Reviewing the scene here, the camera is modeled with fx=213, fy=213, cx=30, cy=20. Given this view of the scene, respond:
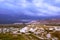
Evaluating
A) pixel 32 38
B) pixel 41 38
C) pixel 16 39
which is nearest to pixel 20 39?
pixel 16 39

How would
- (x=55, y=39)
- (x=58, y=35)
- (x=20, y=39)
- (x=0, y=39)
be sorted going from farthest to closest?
(x=58, y=35) → (x=55, y=39) → (x=20, y=39) → (x=0, y=39)

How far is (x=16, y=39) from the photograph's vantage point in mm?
14086

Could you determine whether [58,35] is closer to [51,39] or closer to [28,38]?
[51,39]

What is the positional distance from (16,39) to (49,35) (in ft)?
13.1

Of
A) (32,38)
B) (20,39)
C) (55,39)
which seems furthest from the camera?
(55,39)

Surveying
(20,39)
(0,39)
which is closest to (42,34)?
(20,39)

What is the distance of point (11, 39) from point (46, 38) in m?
3.67

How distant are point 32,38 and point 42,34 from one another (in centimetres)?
241

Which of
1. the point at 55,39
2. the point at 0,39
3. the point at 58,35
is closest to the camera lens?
the point at 0,39

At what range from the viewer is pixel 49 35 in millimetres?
17234

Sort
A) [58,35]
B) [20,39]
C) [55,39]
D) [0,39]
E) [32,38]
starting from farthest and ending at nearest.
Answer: [58,35] → [55,39] → [32,38] → [20,39] → [0,39]

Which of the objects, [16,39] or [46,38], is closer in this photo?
[16,39]

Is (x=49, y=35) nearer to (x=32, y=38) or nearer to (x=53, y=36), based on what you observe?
(x=53, y=36)

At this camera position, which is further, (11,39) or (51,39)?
(51,39)
